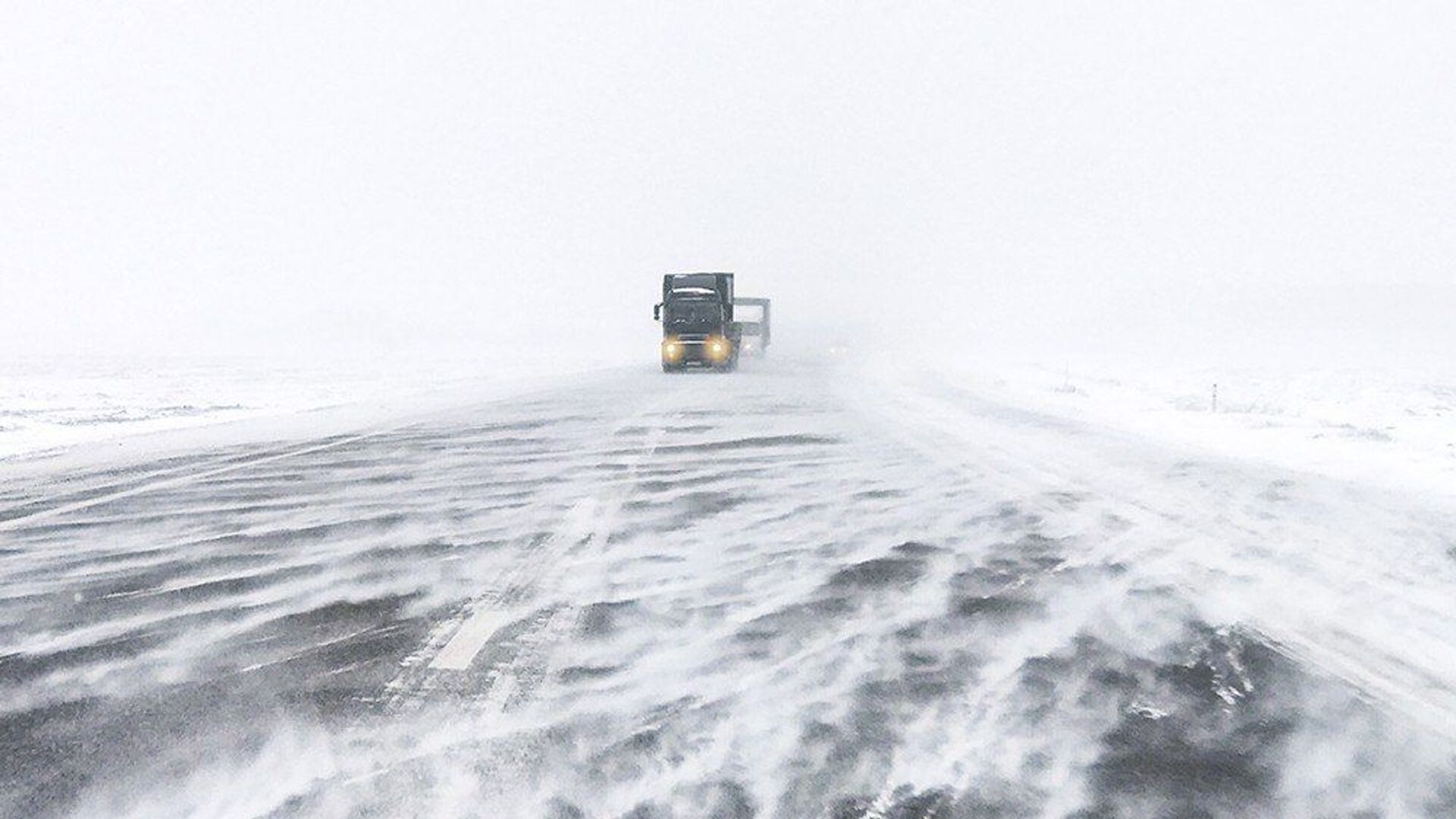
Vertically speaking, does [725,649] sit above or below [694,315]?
below

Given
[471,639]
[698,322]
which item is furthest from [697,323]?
[471,639]

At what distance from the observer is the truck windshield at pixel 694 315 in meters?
33.3

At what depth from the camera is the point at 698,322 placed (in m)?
33.4

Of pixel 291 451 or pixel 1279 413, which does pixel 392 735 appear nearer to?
pixel 291 451

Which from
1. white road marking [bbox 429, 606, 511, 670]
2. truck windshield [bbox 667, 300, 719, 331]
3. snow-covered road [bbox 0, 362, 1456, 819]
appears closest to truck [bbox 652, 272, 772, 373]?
truck windshield [bbox 667, 300, 719, 331]

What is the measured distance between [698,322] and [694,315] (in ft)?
0.90

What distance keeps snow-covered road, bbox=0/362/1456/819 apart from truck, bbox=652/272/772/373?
2389 centimetres

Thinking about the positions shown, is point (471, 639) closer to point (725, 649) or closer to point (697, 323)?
point (725, 649)

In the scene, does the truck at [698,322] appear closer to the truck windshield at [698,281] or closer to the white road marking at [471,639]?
the truck windshield at [698,281]

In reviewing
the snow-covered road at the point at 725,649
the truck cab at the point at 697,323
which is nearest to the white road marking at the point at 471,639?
the snow-covered road at the point at 725,649

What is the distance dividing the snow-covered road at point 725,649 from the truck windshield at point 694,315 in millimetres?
24384

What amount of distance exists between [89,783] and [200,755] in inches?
12.0

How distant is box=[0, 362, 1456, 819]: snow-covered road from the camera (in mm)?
2924

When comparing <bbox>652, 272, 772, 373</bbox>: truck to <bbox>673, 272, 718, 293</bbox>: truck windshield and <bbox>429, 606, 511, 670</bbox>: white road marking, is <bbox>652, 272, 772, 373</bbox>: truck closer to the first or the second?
<bbox>673, 272, 718, 293</bbox>: truck windshield
